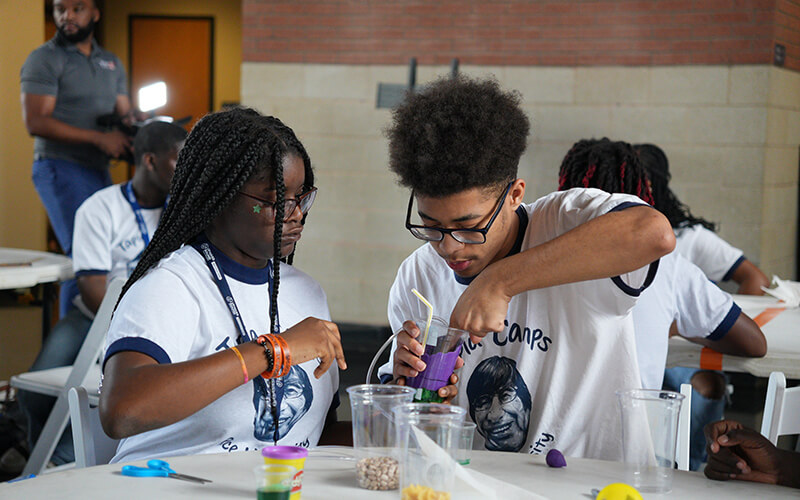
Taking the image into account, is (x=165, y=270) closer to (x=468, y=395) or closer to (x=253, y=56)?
(x=468, y=395)

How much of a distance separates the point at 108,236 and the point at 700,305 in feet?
8.26

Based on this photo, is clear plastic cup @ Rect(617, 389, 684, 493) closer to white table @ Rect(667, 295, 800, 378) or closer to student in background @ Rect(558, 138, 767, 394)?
student in background @ Rect(558, 138, 767, 394)

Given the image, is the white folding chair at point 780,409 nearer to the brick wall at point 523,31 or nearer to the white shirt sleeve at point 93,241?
the white shirt sleeve at point 93,241

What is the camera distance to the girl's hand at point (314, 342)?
5.66 feet

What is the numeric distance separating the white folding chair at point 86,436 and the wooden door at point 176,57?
930 cm

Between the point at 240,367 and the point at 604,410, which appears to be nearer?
the point at 240,367

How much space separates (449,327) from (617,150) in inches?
61.9

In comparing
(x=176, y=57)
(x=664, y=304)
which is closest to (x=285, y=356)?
(x=664, y=304)

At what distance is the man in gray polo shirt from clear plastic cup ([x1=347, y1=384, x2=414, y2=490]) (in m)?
3.90

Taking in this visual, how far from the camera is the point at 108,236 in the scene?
12.8 ft

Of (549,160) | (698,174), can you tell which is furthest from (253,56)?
(698,174)

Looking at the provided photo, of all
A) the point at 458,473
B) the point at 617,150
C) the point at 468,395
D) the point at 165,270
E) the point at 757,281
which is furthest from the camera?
the point at 757,281

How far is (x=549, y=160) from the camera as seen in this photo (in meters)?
6.57

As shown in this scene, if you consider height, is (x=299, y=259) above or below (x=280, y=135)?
below
